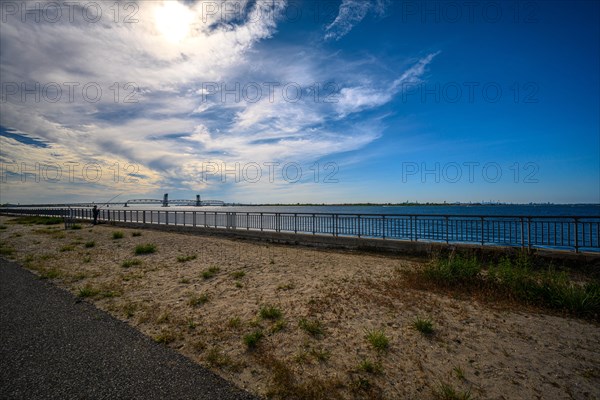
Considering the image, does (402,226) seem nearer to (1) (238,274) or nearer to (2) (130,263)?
(1) (238,274)

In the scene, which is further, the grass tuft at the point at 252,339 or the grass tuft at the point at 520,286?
the grass tuft at the point at 520,286

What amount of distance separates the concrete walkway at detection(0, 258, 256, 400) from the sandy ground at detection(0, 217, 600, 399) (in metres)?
0.29

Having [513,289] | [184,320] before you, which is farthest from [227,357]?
[513,289]

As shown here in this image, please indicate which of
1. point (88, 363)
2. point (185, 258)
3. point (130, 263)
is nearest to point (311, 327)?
point (88, 363)

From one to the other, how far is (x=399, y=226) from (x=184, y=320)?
10903 mm

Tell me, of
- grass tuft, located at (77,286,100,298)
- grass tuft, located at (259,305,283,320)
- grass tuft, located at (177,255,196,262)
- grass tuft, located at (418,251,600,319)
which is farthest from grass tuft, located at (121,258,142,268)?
grass tuft, located at (418,251,600,319)

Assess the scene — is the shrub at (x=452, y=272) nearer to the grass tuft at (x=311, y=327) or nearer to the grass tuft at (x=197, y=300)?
the grass tuft at (x=311, y=327)

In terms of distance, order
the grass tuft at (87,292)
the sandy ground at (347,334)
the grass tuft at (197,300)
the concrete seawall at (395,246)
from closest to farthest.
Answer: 1. the sandy ground at (347,334)
2. the grass tuft at (197,300)
3. the grass tuft at (87,292)
4. the concrete seawall at (395,246)

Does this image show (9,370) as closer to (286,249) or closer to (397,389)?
(397,389)

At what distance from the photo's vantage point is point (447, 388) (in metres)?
3.14

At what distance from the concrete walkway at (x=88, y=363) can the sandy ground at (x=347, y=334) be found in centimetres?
29

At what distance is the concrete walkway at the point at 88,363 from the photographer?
315 cm

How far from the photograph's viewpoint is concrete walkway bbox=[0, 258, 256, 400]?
3.15m

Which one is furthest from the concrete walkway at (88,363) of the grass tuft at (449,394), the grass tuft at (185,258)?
the grass tuft at (185,258)
